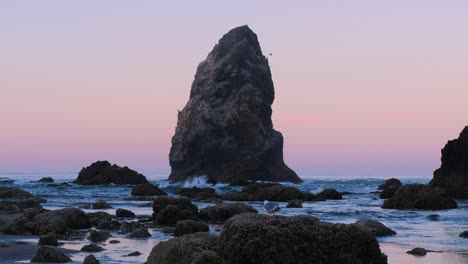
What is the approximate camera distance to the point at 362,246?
11664 millimetres

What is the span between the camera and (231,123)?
327 ft

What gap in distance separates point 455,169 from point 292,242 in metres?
48.0

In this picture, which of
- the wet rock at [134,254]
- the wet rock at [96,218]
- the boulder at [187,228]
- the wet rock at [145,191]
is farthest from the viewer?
the wet rock at [145,191]

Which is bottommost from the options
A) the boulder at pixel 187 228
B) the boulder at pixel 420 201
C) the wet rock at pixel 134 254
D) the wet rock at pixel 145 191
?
the wet rock at pixel 134 254

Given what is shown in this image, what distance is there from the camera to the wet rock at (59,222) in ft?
74.2

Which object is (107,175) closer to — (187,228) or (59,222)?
(59,222)

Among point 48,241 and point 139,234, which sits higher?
point 139,234

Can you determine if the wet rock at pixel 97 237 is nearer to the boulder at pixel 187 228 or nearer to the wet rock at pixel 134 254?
the boulder at pixel 187 228

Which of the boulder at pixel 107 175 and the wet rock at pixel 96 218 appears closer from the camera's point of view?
the wet rock at pixel 96 218

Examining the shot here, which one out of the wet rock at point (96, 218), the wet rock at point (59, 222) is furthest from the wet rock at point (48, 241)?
the wet rock at point (96, 218)

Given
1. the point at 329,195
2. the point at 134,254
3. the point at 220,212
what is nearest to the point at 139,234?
the point at 134,254

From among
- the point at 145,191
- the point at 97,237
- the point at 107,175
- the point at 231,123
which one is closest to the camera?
the point at 97,237

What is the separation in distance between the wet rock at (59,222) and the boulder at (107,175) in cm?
6392

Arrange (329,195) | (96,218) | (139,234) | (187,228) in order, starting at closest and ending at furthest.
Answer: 1. (139,234)
2. (187,228)
3. (96,218)
4. (329,195)
